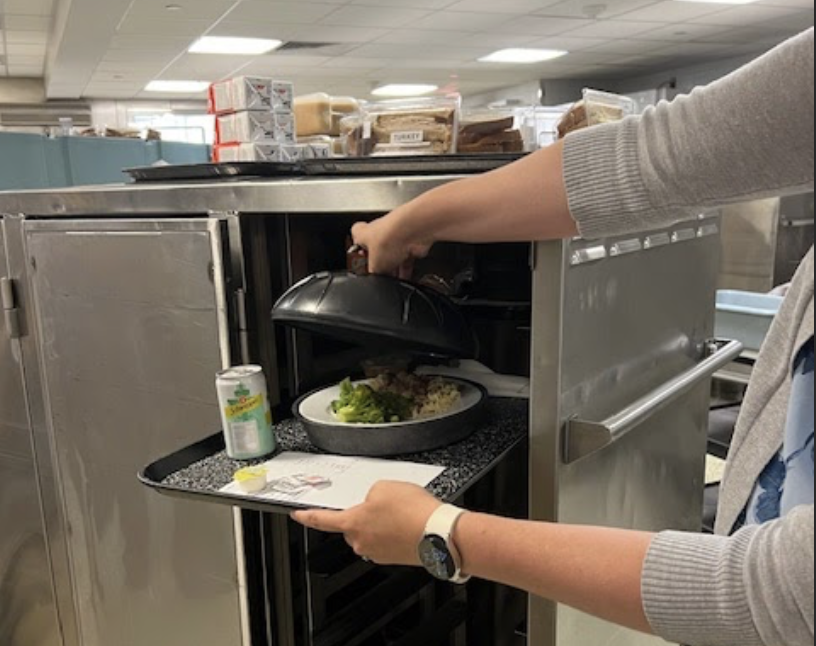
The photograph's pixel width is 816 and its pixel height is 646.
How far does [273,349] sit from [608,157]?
0.69m

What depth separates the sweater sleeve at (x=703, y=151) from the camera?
0.68 m

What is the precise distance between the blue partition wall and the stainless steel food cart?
127cm

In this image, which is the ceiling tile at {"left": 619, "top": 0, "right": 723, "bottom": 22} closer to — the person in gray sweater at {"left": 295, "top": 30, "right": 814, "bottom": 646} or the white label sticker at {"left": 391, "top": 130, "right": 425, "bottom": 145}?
the white label sticker at {"left": 391, "top": 130, "right": 425, "bottom": 145}

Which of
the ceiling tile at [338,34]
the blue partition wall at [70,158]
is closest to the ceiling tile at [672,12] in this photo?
the ceiling tile at [338,34]

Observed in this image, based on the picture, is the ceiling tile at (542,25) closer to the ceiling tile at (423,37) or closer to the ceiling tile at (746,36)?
the ceiling tile at (423,37)

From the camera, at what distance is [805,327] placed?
66 cm

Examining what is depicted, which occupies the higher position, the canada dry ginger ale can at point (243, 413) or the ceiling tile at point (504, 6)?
the ceiling tile at point (504, 6)

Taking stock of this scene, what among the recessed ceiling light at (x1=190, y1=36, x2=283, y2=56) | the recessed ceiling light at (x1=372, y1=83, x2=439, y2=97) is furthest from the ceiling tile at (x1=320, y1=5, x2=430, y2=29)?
the recessed ceiling light at (x1=372, y1=83, x2=439, y2=97)

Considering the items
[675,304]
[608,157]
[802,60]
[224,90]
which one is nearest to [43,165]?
[224,90]

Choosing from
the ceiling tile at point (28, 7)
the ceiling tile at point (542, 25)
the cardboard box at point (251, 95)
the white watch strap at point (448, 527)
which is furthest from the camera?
the ceiling tile at point (542, 25)

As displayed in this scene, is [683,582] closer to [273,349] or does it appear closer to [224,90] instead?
[273,349]

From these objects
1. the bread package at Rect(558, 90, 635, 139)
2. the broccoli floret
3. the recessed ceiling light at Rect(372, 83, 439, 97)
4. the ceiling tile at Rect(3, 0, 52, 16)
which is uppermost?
the ceiling tile at Rect(3, 0, 52, 16)

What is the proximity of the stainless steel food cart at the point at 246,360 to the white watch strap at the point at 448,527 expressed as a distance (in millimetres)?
314

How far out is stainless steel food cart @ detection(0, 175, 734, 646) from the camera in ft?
3.62
